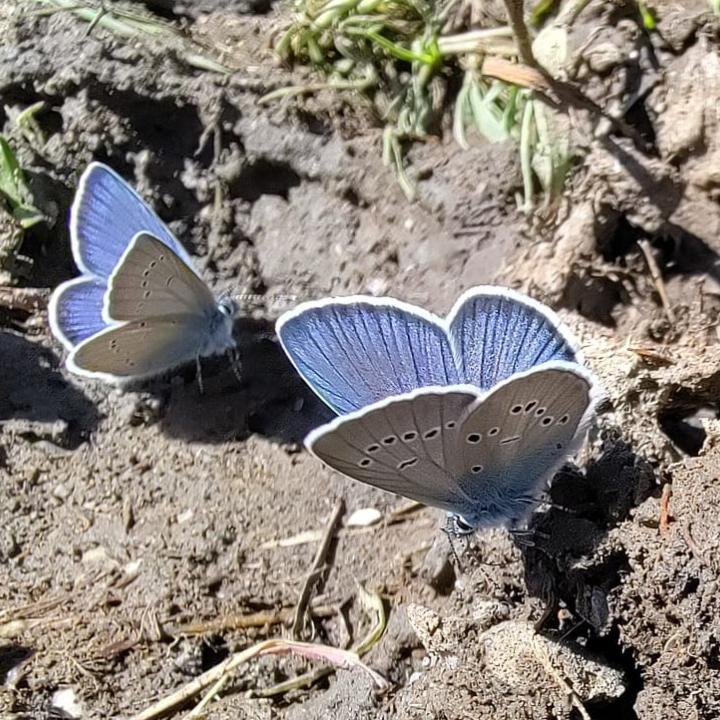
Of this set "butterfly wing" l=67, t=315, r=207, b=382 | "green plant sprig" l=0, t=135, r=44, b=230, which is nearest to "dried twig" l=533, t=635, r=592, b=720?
"butterfly wing" l=67, t=315, r=207, b=382

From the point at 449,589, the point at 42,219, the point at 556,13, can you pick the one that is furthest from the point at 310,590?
the point at 556,13

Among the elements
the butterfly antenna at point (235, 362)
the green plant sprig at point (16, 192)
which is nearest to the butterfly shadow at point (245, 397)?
the butterfly antenna at point (235, 362)

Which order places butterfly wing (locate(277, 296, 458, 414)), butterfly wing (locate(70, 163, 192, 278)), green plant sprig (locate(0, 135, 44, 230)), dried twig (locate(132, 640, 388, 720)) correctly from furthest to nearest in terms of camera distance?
green plant sprig (locate(0, 135, 44, 230)) → butterfly wing (locate(70, 163, 192, 278)) → dried twig (locate(132, 640, 388, 720)) → butterfly wing (locate(277, 296, 458, 414))

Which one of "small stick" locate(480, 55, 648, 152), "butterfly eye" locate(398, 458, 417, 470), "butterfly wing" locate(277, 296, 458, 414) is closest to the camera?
"butterfly eye" locate(398, 458, 417, 470)

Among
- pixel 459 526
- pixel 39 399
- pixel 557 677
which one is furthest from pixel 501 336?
pixel 39 399

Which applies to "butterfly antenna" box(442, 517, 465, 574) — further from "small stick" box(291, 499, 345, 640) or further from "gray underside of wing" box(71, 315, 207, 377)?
"gray underside of wing" box(71, 315, 207, 377)

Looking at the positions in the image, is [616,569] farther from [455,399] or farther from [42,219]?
[42,219]

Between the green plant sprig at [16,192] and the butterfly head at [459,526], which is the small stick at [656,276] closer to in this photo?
the butterfly head at [459,526]
